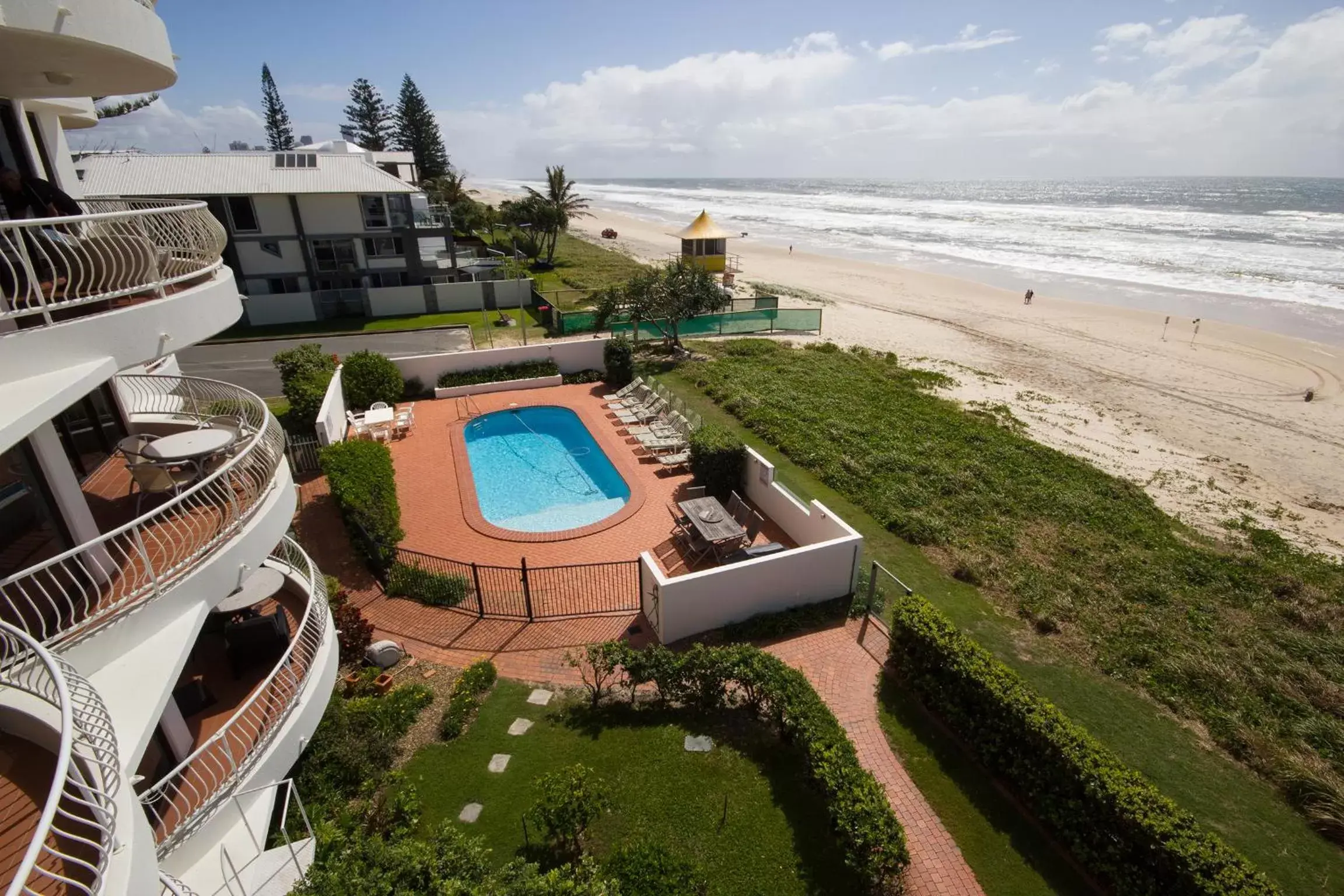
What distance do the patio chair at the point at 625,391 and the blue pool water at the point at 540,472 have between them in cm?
171

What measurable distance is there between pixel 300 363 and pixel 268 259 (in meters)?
20.0

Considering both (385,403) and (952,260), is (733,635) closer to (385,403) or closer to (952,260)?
(385,403)

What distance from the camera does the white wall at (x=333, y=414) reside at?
58.4ft

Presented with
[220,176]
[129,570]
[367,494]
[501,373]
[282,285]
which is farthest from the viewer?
[282,285]

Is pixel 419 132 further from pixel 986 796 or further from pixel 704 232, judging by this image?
pixel 986 796

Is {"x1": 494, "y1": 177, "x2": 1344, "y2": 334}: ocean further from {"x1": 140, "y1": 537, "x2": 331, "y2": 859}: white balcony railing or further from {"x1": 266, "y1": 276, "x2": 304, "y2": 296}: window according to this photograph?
{"x1": 266, "y1": 276, "x2": 304, "y2": 296}: window

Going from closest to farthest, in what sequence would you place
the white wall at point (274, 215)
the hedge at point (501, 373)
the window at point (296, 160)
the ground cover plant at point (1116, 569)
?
1. the ground cover plant at point (1116, 569)
2. the hedge at point (501, 373)
3. the white wall at point (274, 215)
4. the window at point (296, 160)

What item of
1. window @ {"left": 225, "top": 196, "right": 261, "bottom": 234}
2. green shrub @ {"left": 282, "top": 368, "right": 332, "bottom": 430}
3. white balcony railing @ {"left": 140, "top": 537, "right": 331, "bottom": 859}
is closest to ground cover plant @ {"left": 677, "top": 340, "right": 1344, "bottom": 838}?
white balcony railing @ {"left": 140, "top": 537, "right": 331, "bottom": 859}

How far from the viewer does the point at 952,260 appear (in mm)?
61688

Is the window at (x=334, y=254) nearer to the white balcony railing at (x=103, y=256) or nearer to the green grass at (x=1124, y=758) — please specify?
the white balcony railing at (x=103, y=256)

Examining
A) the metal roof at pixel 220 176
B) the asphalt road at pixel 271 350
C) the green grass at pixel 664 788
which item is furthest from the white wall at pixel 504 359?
the green grass at pixel 664 788

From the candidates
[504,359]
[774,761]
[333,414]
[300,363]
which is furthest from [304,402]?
[774,761]

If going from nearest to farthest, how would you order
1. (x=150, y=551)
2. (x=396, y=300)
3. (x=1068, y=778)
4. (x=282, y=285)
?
(x=150, y=551) → (x=1068, y=778) → (x=282, y=285) → (x=396, y=300)

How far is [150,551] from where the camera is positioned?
25.4 feet
